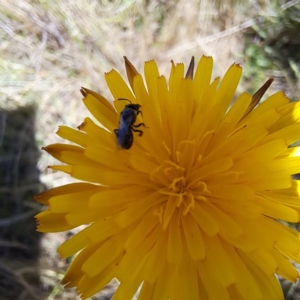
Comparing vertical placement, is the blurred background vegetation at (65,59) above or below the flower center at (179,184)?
above

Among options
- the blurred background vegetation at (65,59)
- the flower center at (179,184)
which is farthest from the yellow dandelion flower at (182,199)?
the blurred background vegetation at (65,59)

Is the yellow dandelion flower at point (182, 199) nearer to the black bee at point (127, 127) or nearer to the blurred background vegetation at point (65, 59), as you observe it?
the black bee at point (127, 127)

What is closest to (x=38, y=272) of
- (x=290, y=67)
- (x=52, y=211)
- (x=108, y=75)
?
(x=52, y=211)

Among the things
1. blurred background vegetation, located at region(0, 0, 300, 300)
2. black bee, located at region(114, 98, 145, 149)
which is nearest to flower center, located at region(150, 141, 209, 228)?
black bee, located at region(114, 98, 145, 149)

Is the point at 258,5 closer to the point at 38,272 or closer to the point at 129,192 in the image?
the point at 129,192

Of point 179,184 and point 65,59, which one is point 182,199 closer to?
point 179,184

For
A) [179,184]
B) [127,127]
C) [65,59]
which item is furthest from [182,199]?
[65,59]

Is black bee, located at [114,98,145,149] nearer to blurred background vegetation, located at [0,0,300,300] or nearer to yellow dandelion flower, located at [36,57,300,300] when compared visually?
yellow dandelion flower, located at [36,57,300,300]
